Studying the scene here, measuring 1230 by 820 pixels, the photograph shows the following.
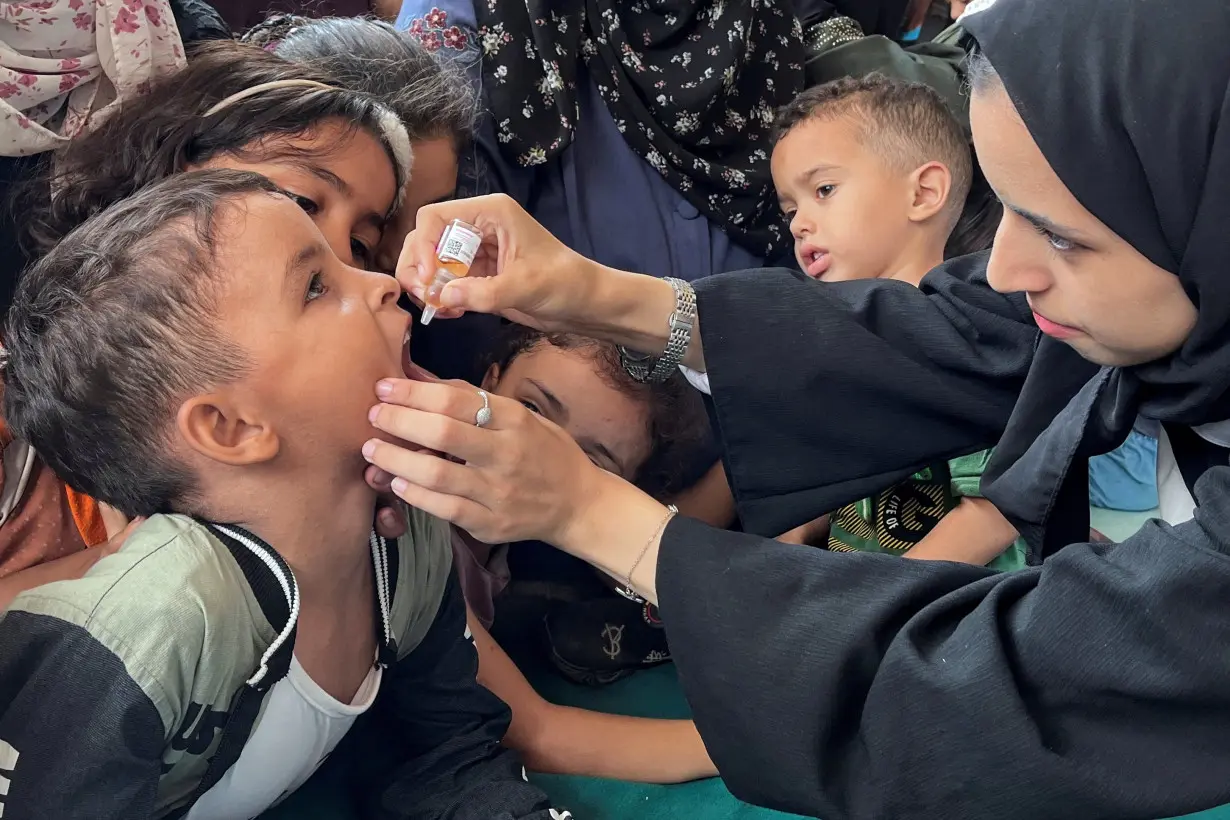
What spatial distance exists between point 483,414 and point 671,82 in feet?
3.22

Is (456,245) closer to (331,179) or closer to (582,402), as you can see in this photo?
(331,179)

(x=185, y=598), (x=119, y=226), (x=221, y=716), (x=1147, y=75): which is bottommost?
(x=221, y=716)

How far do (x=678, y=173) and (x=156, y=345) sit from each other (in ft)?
3.39

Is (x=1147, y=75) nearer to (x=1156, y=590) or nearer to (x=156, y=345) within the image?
(x=1156, y=590)

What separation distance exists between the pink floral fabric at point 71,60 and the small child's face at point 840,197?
995 mm

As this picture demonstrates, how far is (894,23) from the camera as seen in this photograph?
7.80ft

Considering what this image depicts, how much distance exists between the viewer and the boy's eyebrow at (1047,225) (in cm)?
83

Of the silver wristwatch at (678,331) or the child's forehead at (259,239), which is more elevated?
the child's forehead at (259,239)

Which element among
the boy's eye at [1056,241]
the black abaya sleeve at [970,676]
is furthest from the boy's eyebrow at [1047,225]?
the black abaya sleeve at [970,676]

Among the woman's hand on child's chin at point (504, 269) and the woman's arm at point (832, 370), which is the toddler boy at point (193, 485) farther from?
the woman's arm at point (832, 370)

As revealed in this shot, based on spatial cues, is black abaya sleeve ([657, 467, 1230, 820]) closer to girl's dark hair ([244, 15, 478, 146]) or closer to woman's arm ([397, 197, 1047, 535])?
woman's arm ([397, 197, 1047, 535])

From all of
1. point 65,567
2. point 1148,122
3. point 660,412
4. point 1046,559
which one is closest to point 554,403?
point 660,412

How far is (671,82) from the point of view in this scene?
1.65 meters

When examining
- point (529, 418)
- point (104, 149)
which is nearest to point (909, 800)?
point (529, 418)
